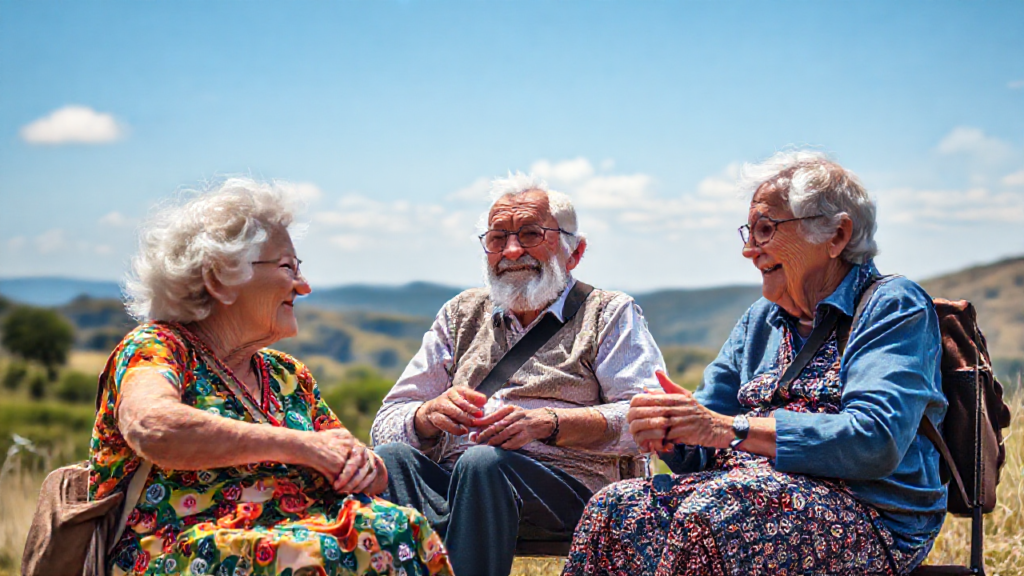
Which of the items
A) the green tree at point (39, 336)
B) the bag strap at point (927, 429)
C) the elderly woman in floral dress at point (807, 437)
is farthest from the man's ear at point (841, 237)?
the green tree at point (39, 336)

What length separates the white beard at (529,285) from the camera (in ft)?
13.9

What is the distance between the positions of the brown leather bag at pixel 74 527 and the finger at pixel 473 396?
1308 mm

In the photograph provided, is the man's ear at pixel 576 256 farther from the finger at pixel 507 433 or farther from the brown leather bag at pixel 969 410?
the brown leather bag at pixel 969 410

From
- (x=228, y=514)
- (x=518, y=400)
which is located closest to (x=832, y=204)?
(x=518, y=400)

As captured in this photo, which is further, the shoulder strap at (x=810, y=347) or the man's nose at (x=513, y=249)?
the man's nose at (x=513, y=249)

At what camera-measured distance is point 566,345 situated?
13.7 ft

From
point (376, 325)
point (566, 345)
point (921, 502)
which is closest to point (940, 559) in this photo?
point (921, 502)

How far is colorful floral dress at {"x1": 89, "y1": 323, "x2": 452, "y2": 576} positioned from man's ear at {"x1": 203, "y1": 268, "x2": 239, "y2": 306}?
0.17 meters

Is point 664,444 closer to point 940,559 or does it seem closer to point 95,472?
point 95,472

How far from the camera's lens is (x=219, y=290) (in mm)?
3256

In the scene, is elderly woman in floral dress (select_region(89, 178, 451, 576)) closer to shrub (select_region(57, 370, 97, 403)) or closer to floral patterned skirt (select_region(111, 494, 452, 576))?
floral patterned skirt (select_region(111, 494, 452, 576))

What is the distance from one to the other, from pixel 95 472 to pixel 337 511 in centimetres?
73

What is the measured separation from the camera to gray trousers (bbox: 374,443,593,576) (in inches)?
140

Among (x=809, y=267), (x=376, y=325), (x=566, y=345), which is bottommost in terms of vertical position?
(x=376, y=325)
